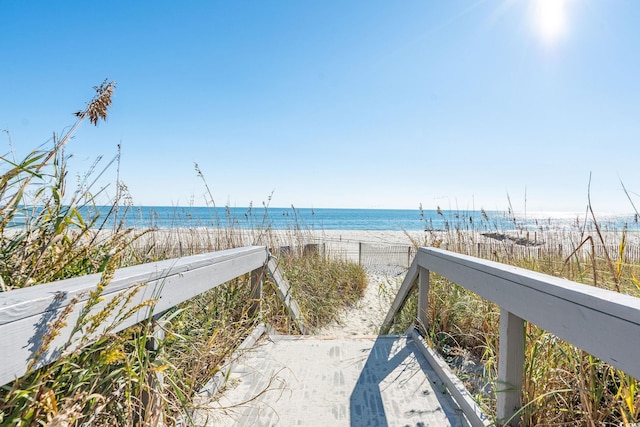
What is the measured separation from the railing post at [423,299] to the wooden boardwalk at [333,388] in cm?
17

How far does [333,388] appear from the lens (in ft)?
5.57

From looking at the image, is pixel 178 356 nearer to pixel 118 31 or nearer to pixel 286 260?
pixel 286 260

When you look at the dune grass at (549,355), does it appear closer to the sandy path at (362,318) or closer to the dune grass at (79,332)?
the sandy path at (362,318)

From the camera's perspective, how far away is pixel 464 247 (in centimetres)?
374

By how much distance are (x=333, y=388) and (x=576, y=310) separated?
1273mm

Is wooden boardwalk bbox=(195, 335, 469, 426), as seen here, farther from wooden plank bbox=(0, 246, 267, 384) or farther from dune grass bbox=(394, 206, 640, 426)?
wooden plank bbox=(0, 246, 267, 384)

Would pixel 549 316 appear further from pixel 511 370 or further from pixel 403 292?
pixel 403 292

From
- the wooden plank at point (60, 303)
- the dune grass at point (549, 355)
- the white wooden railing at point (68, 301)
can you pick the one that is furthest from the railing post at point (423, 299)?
the wooden plank at point (60, 303)

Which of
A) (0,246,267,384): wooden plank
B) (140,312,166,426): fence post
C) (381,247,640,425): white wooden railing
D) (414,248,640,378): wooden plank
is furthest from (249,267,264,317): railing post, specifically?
(414,248,640,378): wooden plank

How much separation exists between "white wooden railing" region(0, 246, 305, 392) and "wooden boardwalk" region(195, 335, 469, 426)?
1.67 ft

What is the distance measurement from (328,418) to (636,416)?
110cm

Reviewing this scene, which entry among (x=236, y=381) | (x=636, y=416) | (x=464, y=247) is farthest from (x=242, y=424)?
(x=464, y=247)

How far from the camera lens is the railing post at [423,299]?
2.29 m

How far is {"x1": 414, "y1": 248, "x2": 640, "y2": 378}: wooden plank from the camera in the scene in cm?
62
